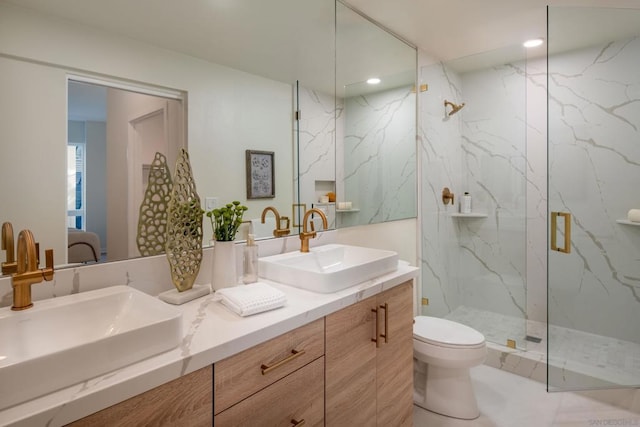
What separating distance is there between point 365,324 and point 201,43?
1336 millimetres

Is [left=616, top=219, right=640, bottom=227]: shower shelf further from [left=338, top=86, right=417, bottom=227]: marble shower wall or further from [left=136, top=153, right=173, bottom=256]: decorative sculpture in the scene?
[left=136, top=153, right=173, bottom=256]: decorative sculpture

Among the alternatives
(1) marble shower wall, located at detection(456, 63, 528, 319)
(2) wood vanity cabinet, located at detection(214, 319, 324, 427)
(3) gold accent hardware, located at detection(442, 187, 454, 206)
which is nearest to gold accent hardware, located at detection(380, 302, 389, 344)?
A: (2) wood vanity cabinet, located at detection(214, 319, 324, 427)

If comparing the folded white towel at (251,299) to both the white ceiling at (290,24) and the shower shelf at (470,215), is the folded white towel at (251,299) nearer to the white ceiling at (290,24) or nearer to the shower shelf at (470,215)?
the white ceiling at (290,24)

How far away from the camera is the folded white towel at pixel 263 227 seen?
167 centimetres

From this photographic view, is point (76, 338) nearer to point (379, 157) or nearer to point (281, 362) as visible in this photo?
point (281, 362)

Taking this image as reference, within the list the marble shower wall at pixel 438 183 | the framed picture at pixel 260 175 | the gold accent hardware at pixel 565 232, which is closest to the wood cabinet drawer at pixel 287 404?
the framed picture at pixel 260 175

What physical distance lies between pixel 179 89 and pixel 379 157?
1518 millimetres

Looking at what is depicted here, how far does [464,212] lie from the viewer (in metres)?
3.23

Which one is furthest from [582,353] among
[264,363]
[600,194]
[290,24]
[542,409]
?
[290,24]

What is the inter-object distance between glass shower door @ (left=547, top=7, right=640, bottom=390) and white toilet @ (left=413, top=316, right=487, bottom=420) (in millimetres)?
728

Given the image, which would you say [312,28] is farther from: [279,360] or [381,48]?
[279,360]

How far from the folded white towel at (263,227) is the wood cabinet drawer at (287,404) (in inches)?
28.3

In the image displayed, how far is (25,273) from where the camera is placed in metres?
0.93

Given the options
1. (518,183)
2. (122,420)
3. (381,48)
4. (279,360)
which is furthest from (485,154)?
(122,420)
